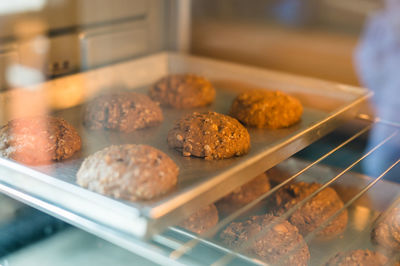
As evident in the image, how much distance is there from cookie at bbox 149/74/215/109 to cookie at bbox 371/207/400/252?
680mm

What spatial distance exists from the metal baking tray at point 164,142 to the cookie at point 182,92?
0.03 m

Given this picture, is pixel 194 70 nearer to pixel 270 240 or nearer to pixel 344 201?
pixel 344 201

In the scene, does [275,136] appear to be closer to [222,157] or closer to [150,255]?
[222,157]

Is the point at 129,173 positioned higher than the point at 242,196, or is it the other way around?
the point at 129,173

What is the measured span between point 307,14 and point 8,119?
3.11ft

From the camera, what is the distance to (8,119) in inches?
53.1

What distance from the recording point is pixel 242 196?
1383 mm

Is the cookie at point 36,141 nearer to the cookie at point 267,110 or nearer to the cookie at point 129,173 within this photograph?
the cookie at point 129,173

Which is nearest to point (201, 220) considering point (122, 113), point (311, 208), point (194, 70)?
point (311, 208)

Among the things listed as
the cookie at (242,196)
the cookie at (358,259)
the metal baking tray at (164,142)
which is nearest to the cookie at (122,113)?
the metal baking tray at (164,142)

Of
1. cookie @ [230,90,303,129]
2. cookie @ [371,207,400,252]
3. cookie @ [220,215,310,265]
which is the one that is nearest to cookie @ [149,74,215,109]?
cookie @ [230,90,303,129]

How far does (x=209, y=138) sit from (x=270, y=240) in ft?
0.99

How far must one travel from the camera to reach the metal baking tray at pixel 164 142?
0.93m

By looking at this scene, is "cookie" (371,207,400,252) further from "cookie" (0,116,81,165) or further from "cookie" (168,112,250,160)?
"cookie" (0,116,81,165)
